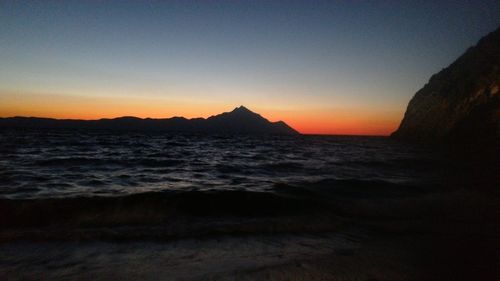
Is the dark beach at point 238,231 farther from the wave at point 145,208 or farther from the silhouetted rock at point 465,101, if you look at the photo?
the silhouetted rock at point 465,101

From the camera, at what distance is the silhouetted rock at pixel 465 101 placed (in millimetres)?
62156

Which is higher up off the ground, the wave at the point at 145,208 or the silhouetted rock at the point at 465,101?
the silhouetted rock at the point at 465,101

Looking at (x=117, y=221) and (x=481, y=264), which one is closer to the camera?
(x=481, y=264)

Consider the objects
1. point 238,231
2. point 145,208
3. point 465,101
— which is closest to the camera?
point 238,231

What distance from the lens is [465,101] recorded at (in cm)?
7306

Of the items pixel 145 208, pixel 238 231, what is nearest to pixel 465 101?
pixel 238 231

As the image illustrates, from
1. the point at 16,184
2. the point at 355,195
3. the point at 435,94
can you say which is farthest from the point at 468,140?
the point at 16,184

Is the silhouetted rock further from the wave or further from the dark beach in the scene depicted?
the wave

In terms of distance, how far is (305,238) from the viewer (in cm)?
623

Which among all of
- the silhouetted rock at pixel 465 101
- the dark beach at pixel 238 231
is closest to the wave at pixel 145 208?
the dark beach at pixel 238 231

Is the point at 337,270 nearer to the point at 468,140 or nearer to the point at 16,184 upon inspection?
the point at 16,184

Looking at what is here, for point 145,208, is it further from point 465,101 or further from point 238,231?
point 465,101

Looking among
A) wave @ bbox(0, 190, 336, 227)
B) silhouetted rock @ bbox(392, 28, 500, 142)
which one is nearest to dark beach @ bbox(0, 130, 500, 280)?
wave @ bbox(0, 190, 336, 227)

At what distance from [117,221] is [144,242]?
6.34 ft
